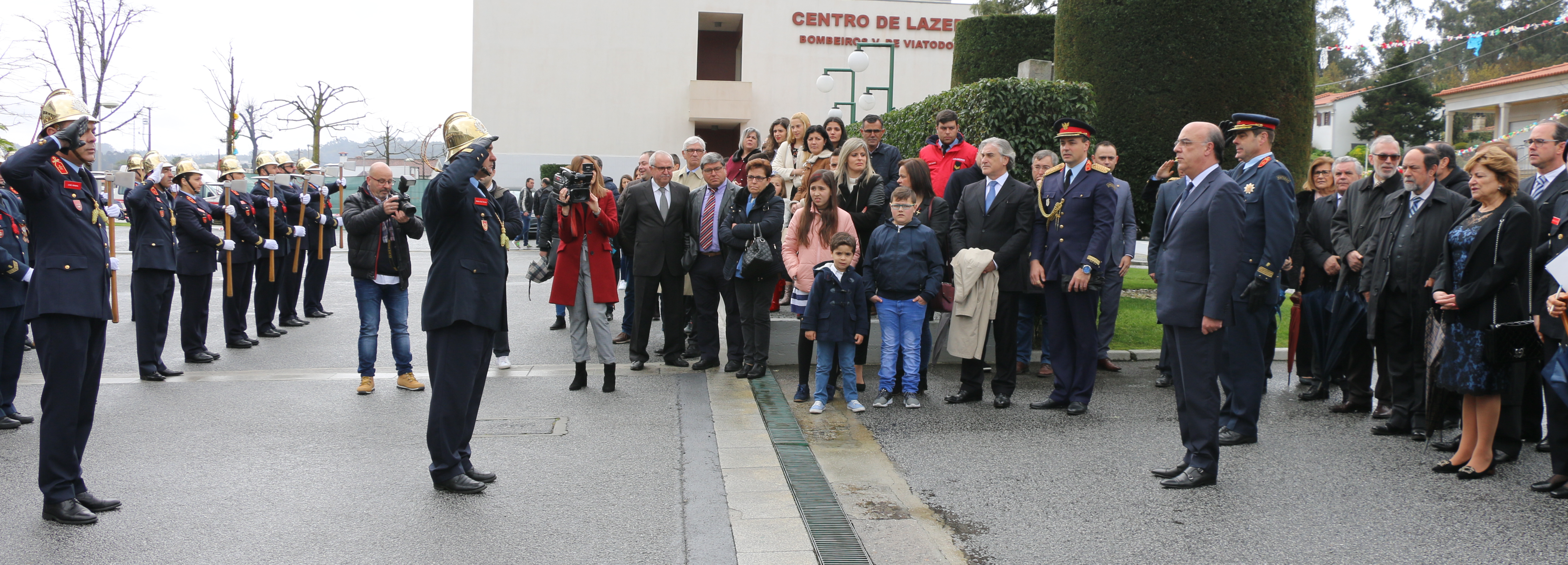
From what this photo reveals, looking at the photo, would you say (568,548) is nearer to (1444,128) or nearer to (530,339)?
(530,339)

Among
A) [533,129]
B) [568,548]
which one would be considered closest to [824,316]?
[568,548]

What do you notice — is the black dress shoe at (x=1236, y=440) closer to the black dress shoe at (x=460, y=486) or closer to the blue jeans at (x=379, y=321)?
the black dress shoe at (x=460, y=486)

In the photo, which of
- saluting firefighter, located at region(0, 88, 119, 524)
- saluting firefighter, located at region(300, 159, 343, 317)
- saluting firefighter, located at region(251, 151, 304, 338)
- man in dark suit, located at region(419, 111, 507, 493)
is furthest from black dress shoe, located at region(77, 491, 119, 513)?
saluting firefighter, located at region(300, 159, 343, 317)

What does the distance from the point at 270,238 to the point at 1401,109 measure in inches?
1539

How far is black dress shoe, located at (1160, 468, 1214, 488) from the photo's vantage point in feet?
17.0

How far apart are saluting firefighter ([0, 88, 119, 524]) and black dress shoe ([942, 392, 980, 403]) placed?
4.93 metres

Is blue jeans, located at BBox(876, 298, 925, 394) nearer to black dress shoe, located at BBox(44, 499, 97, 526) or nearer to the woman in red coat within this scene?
the woman in red coat

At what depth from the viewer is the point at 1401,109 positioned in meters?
38.1

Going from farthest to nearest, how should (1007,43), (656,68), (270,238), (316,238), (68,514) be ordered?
(656,68)
(1007,43)
(316,238)
(270,238)
(68,514)

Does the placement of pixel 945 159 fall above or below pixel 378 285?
above

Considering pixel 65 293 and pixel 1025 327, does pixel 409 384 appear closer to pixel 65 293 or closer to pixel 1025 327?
pixel 65 293

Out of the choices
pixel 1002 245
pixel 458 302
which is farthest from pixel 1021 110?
pixel 458 302

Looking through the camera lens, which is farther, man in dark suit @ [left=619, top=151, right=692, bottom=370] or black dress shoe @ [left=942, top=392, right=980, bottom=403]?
man in dark suit @ [left=619, top=151, right=692, bottom=370]

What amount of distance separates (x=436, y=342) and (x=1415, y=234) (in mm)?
5637
